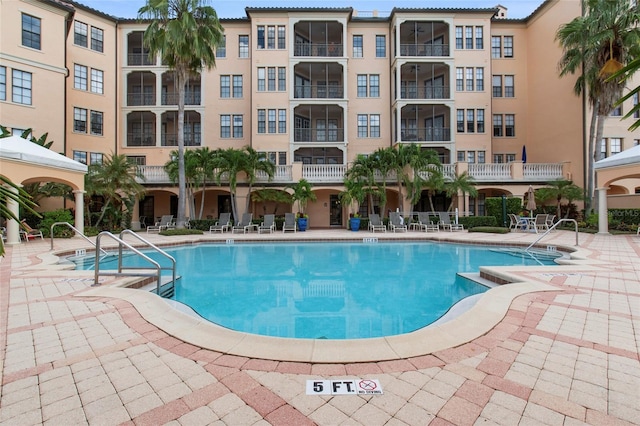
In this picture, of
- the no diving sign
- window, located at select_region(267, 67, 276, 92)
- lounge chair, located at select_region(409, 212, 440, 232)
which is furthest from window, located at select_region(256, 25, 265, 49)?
the no diving sign

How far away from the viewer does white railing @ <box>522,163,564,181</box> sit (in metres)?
23.0

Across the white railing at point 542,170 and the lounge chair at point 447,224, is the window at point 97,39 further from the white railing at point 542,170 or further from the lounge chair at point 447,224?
the white railing at point 542,170

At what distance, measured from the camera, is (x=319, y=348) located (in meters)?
3.52

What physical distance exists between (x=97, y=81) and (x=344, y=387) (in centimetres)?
2905

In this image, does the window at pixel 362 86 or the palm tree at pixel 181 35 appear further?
the window at pixel 362 86

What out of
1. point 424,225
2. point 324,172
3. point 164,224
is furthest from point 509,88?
point 164,224

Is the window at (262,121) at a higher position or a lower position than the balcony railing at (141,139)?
higher

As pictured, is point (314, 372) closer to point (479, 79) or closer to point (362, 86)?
point (362, 86)

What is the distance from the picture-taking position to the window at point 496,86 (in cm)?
2727

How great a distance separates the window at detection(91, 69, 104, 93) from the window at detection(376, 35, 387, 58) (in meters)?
20.8

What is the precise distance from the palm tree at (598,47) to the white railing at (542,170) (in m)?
1.78

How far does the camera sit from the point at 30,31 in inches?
812

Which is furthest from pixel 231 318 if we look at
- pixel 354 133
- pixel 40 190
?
pixel 354 133

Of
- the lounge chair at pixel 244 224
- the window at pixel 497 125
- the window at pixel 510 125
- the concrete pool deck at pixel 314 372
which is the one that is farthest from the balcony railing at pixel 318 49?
the concrete pool deck at pixel 314 372
